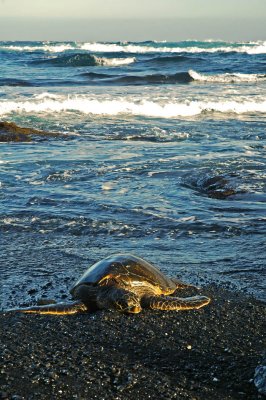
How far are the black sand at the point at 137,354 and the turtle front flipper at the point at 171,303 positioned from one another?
6 centimetres

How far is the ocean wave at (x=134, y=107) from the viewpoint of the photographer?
17.0 m

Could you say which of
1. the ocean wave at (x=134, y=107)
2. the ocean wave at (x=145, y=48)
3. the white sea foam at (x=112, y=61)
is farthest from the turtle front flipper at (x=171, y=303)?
the ocean wave at (x=145, y=48)

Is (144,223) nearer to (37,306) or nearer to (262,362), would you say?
(37,306)

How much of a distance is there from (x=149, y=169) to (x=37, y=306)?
5360mm

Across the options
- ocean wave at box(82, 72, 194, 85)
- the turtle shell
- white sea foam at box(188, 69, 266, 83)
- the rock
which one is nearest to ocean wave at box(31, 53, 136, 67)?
ocean wave at box(82, 72, 194, 85)

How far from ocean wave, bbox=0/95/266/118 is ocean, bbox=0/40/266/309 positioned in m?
0.04

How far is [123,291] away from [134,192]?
12.3ft

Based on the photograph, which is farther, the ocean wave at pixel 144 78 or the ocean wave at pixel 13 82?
the ocean wave at pixel 144 78

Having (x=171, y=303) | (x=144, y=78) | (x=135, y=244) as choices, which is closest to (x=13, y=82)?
(x=144, y=78)

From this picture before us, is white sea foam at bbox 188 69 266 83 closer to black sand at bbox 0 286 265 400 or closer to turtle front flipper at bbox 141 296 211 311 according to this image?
turtle front flipper at bbox 141 296 211 311

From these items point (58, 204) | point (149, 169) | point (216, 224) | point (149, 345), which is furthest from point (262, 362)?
point (149, 169)

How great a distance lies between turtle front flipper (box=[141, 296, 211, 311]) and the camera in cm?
472

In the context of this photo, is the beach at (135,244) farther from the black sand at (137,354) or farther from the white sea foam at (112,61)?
the white sea foam at (112,61)

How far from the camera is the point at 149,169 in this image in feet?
32.2
